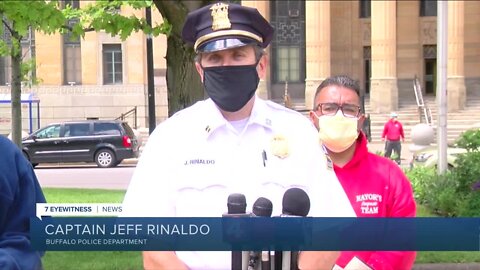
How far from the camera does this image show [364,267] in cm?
321

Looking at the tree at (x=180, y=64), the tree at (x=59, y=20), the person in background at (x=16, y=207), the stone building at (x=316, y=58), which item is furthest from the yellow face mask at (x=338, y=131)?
the stone building at (x=316, y=58)

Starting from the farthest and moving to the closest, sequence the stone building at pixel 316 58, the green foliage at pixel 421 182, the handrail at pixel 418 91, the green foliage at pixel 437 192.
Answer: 1. the stone building at pixel 316 58
2. the handrail at pixel 418 91
3. the green foliage at pixel 421 182
4. the green foliage at pixel 437 192

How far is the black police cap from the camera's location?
2680mm

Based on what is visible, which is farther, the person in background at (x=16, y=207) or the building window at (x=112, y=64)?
the building window at (x=112, y=64)

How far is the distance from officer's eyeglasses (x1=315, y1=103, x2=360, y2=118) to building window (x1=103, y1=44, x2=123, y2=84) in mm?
37360

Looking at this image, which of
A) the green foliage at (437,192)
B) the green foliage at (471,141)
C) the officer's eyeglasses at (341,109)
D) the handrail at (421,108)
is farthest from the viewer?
the handrail at (421,108)

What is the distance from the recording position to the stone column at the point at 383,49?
40.7 m

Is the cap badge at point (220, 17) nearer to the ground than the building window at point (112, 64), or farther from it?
nearer to the ground

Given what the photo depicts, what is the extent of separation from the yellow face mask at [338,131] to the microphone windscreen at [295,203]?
102 centimetres

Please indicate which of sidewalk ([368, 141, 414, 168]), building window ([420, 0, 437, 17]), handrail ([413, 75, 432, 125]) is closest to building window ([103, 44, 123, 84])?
sidewalk ([368, 141, 414, 168])

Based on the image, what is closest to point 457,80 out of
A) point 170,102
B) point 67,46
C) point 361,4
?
point 361,4

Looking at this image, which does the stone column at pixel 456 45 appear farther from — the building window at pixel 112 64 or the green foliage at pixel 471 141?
the green foliage at pixel 471 141

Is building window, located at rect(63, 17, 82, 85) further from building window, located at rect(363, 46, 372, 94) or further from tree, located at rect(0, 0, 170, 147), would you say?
tree, located at rect(0, 0, 170, 147)

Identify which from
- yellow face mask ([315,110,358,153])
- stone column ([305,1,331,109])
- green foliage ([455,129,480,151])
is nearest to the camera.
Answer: yellow face mask ([315,110,358,153])
